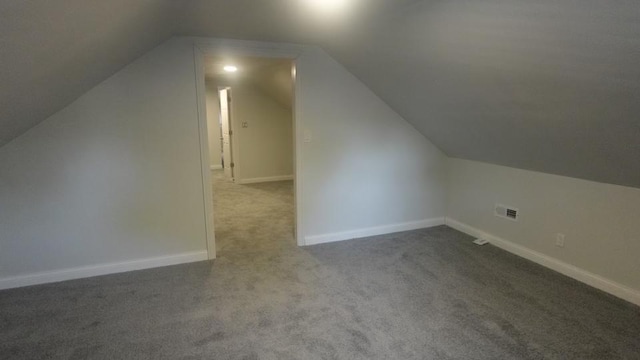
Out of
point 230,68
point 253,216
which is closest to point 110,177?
point 253,216

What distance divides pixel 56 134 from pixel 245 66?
3118 mm

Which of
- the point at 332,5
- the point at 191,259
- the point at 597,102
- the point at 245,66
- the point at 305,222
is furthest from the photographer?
the point at 245,66

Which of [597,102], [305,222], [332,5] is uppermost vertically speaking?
[332,5]

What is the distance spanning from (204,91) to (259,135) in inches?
158

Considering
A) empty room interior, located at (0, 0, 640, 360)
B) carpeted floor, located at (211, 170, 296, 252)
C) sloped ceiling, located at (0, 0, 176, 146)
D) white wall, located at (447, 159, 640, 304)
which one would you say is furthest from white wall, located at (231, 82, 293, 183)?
white wall, located at (447, 159, 640, 304)

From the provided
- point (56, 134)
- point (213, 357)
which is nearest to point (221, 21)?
point (56, 134)

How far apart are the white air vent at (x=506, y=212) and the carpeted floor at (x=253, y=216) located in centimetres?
223

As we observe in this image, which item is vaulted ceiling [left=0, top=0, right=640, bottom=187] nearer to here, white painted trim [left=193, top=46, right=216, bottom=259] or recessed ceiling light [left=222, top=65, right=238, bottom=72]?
white painted trim [left=193, top=46, right=216, bottom=259]

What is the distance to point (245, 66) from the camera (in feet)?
17.4

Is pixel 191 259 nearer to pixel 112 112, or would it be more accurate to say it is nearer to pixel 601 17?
pixel 112 112

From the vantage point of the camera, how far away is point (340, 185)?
371 cm

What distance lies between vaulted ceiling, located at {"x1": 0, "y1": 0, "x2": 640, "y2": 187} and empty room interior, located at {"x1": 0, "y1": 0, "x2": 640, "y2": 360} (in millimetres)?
15

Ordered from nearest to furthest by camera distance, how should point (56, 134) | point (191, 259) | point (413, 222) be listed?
point (56, 134), point (191, 259), point (413, 222)

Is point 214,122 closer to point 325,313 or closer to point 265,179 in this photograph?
point 265,179
